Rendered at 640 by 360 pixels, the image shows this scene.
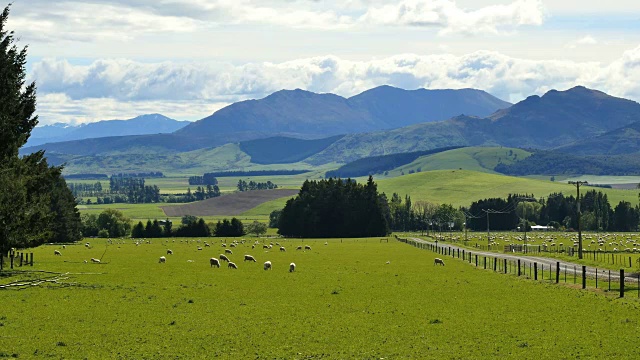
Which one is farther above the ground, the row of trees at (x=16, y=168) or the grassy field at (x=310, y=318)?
the row of trees at (x=16, y=168)

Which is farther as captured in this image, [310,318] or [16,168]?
[16,168]

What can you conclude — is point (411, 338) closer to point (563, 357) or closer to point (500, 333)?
point (500, 333)

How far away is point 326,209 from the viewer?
184000 millimetres

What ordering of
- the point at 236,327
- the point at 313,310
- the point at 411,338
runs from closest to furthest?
the point at 411,338, the point at 236,327, the point at 313,310

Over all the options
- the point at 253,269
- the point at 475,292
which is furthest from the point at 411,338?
the point at 253,269

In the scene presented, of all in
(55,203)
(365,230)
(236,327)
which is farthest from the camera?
(365,230)

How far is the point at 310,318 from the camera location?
3622 cm

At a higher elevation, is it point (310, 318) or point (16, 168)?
point (16, 168)

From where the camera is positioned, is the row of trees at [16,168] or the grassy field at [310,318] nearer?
the grassy field at [310,318]

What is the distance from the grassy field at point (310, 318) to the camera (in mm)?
28312

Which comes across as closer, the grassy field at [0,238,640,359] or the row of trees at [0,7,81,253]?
the grassy field at [0,238,640,359]

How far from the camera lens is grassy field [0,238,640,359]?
1115 inches

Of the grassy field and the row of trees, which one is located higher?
the row of trees

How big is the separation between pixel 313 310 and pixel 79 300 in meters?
12.9
